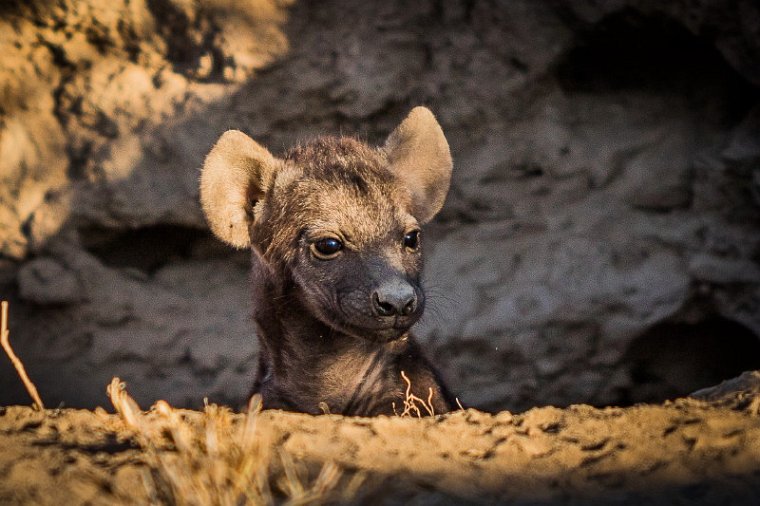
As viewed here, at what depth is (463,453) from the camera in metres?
2.82

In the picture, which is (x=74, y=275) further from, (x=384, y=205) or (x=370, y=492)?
(x=370, y=492)

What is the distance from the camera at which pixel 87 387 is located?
669 centimetres

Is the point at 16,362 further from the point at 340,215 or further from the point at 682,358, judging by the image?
the point at 682,358

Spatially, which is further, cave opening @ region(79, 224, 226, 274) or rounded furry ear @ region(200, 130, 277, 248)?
cave opening @ region(79, 224, 226, 274)

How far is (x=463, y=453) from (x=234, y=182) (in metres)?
2.19

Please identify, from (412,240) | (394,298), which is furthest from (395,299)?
(412,240)

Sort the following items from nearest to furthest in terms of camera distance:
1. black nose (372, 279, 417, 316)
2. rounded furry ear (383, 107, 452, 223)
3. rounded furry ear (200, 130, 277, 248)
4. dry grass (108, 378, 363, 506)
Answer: dry grass (108, 378, 363, 506)
black nose (372, 279, 417, 316)
rounded furry ear (200, 130, 277, 248)
rounded furry ear (383, 107, 452, 223)

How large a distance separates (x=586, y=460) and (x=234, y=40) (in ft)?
14.3

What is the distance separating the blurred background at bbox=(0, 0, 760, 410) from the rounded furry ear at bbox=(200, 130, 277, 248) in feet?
6.34

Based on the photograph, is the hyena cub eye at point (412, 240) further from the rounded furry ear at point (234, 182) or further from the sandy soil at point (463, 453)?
the sandy soil at point (463, 453)

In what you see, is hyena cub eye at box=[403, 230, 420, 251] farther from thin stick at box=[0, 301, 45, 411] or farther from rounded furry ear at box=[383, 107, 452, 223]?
thin stick at box=[0, 301, 45, 411]

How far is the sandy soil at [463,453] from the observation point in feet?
8.17

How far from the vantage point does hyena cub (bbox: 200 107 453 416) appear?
4133 mm

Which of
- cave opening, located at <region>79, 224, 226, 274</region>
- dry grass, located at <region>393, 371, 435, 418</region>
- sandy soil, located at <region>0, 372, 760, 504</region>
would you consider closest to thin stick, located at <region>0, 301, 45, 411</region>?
sandy soil, located at <region>0, 372, 760, 504</region>
